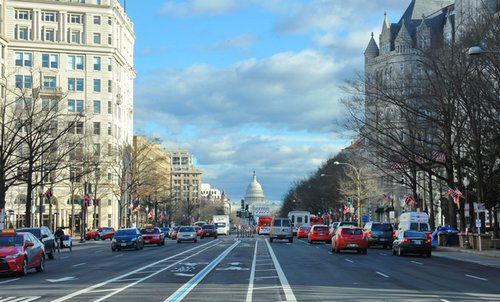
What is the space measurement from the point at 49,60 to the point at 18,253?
8309 centimetres

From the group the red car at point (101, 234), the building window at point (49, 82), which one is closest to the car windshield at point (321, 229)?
the red car at point (101, 234)

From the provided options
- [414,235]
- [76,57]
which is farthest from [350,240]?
[76,57]

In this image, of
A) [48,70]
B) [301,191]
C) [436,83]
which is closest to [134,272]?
[436,83]

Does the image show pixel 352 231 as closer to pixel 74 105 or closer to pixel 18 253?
A: pixel 18 253

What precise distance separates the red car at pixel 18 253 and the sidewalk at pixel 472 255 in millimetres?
18686

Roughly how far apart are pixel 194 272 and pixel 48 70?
81682 millimetres

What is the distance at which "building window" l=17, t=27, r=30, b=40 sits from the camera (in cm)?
10188

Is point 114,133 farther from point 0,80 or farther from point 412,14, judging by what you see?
point 412,14

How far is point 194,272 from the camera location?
81.3ft

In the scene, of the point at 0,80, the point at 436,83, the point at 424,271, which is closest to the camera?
the point at 424,271

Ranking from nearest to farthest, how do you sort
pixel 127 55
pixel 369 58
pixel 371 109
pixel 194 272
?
pixel 194 272 → pixel 371 109 → pixel 127 55 → pixel 369 58

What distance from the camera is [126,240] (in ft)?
152

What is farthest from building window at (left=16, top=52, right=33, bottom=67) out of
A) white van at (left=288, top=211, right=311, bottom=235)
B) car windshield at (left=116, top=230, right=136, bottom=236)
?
car windshield at (left=116, top=230, right=136, bottom=236)

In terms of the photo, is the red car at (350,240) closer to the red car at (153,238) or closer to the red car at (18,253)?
the red car at (18,253)
